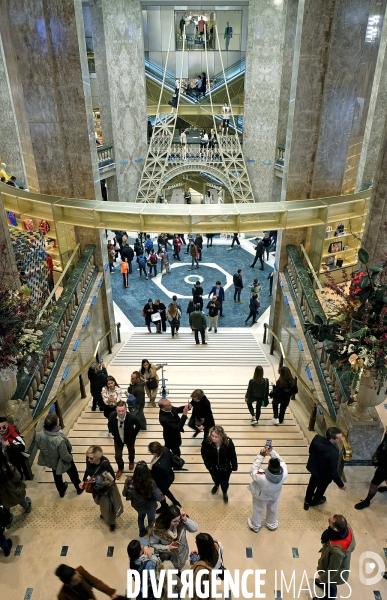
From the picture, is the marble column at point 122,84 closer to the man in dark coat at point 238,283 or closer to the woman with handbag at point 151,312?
the man in dark coat at point 238,283

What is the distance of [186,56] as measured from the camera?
23.1 meters

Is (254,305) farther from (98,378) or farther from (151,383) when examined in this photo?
(98,378)

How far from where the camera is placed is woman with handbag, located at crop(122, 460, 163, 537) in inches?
161

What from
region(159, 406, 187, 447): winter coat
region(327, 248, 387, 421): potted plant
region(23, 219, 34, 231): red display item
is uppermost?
region(327, 248, 387, 421): potted plant

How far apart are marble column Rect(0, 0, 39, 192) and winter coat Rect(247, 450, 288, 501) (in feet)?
25.4

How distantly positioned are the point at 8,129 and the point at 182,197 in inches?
511

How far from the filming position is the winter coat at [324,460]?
4.54 m

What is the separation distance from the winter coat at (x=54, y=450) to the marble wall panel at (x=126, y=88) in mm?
16190

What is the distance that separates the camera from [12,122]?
496 inches

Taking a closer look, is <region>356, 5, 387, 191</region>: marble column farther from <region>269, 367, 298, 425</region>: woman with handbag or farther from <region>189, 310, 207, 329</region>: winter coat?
<region>269, 367, 298, 425</region>: woman with handbag

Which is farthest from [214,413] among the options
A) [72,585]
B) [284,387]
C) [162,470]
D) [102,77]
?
[102,77]

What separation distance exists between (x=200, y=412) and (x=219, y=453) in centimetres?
99

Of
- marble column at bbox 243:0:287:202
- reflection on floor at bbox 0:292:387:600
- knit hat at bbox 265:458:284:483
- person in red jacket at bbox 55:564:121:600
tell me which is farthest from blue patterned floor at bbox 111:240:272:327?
person in red jacket at bbox 55:564:121:600

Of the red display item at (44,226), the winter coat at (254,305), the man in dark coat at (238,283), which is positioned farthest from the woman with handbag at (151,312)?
the red display item at (44,226)
